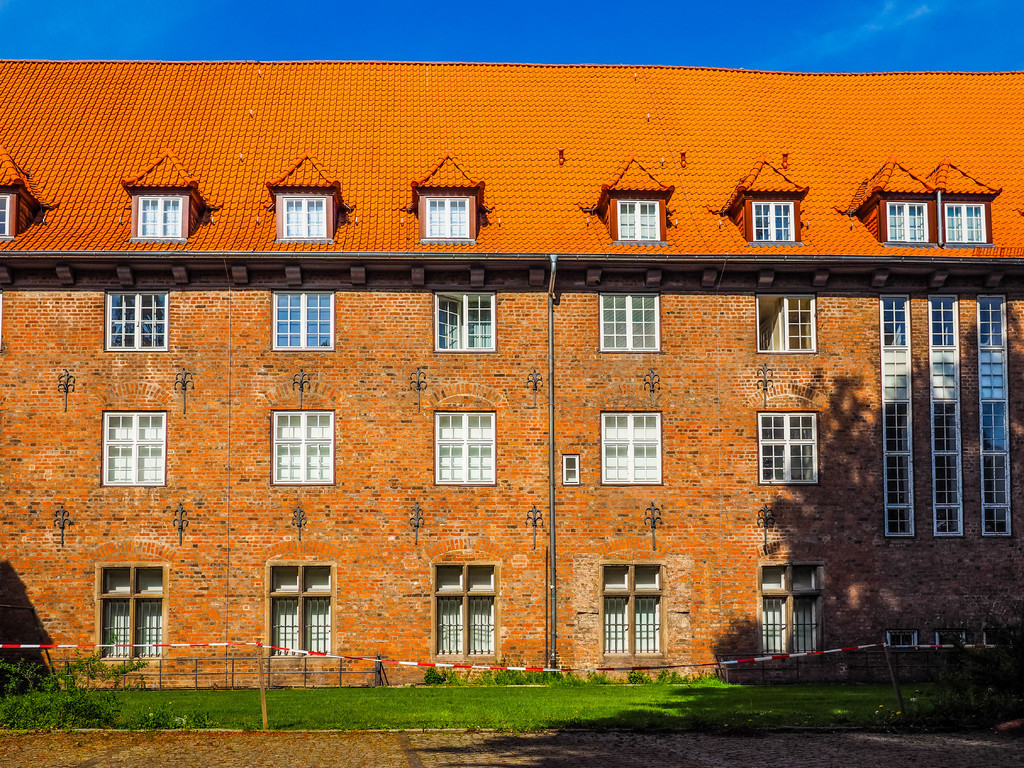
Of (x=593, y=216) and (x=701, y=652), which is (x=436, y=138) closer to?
(x=593, y=216)

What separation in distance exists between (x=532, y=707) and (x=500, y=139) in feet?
46.0

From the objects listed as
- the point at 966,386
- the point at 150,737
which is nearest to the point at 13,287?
the point at 150,737

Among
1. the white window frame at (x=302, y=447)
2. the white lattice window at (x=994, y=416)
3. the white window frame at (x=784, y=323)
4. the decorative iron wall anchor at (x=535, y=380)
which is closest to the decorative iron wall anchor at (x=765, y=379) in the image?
the white window frame at (x=784, y=323)

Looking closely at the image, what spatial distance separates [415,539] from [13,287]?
943 cm

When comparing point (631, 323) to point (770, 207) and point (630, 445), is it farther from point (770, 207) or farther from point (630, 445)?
→ point (770, 207)

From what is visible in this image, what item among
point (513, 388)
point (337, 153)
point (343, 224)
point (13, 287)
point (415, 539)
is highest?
point (337, 153)

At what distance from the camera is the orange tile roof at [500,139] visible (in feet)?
76.1

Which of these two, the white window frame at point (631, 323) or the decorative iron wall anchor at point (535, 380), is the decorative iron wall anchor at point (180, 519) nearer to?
the decorative iron wall anchor at point (535, 380)

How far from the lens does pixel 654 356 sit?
74.5 feet

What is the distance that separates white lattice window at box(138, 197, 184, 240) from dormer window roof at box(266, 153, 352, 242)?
195 centimetres

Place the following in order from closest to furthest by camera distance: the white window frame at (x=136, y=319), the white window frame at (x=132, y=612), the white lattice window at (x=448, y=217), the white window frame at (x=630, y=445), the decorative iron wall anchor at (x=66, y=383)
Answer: the white window frame at (x=132, y=612) < the decorative iron wall anchor at (x=66, y=383) < the white window frame at (x=136, y=319) < the white window frame at (x=630, y=445) < the white lattice window at (x=448, y=217)

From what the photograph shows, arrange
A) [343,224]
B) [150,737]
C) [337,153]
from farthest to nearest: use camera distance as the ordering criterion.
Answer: [337,153] → [343,224] → [150,737]

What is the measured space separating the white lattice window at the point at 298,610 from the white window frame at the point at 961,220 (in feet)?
48.1

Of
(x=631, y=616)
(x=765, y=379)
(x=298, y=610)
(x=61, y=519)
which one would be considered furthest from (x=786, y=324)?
(x=61, y=519)
